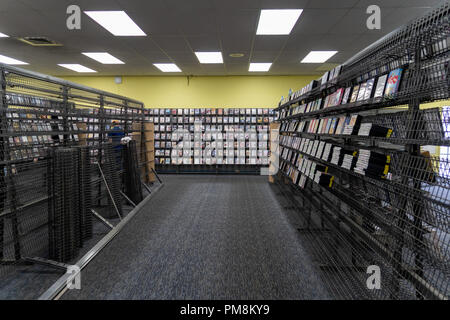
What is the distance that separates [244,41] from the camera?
513 cm

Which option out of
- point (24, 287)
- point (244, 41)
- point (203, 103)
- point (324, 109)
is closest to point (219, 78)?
point (203, 103)

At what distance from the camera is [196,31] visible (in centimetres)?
464

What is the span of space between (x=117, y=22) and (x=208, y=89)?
13.8ft

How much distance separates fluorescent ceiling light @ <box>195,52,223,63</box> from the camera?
233 inches

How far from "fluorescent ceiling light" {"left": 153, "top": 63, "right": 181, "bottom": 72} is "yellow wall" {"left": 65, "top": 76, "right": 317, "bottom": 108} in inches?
29.2

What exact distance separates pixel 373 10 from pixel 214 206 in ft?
13.1

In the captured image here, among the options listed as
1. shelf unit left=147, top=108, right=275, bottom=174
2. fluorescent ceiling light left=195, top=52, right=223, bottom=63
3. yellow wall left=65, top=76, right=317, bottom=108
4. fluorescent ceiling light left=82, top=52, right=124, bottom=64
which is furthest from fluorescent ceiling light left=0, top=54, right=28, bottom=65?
fluorescent ceiling light left=195, top=52, right=223, bottom=63

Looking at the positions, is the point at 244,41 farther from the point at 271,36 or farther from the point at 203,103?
the point at 203,103

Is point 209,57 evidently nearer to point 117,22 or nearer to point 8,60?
point 117,22

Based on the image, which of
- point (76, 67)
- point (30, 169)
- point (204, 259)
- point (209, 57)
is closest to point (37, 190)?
point (30, 169)

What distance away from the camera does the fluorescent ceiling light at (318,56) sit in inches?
232

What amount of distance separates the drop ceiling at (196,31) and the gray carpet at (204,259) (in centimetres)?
316

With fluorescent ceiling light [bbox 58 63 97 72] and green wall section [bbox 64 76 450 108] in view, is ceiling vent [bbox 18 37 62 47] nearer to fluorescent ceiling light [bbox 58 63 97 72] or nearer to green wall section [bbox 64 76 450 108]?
fluorescent ceiling light [bbox 58 63 97 72]

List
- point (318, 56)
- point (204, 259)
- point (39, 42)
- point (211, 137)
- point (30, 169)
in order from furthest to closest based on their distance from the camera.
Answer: point (211, 137)
point (318, 56)
point (39, 42)
point (204, 259)
point (30, 169)
